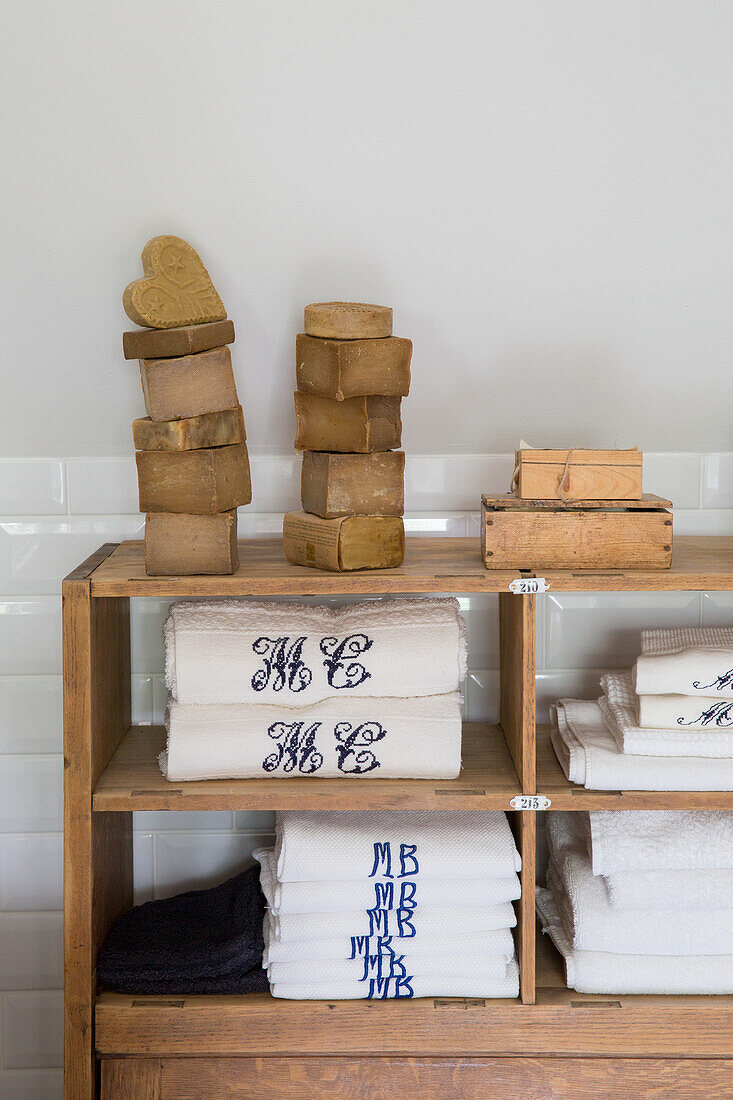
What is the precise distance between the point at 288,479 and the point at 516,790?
24.5 inches

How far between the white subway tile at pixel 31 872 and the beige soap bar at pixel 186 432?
76cm

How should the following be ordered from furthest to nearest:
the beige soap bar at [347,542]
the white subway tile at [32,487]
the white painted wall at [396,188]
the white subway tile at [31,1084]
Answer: the white subway tile at [31,1084] → the white subway tile at [32,487] → the beige soap bar at [347,542] → the white painted wall at [396,188]

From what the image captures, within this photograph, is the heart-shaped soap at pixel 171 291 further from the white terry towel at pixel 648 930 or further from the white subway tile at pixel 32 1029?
the white subway tile at pixel 32 1029

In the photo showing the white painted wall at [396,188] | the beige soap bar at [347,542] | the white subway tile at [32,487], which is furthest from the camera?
the white subway tile at [32,487]

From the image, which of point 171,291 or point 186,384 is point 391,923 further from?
point 171,291

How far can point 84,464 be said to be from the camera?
169cm

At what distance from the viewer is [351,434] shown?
1384 millimetres

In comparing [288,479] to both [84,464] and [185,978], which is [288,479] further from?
[185,978]

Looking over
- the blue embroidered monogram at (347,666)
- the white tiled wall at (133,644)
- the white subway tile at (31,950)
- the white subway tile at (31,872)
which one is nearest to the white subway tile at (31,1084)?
the white tiled wall at (133,644)

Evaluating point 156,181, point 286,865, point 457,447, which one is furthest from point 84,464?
point 286,865

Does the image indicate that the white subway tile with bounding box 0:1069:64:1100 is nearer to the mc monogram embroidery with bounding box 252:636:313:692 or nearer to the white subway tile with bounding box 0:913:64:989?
the white subway tile with bounding box 0:913:64:989

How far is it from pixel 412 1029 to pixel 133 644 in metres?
0.74

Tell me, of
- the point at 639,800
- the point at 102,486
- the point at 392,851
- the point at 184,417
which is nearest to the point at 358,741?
the point at 392,851

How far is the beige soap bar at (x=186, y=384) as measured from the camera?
52.7 inches
